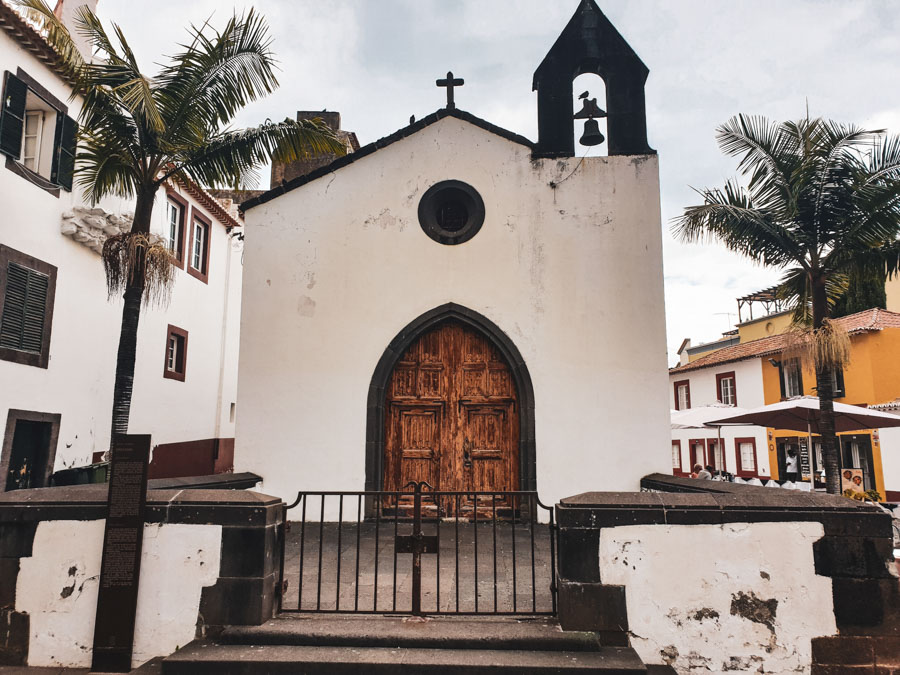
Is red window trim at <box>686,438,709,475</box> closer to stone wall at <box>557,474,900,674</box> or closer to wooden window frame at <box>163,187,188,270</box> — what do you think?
wooden window frame at <box>163,187,188,270</box>

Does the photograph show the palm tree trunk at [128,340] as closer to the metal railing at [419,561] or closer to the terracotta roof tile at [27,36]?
the metal railing at [419,561]

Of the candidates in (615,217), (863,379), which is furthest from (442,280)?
(863,379)

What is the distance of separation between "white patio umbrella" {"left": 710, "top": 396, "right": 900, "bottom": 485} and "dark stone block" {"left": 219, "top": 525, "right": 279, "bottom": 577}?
883 centimetres

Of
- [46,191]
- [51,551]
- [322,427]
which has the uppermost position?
[46,191]

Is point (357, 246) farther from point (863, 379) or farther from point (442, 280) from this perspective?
point (863, 379)

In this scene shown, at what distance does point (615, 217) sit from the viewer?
8.91 m

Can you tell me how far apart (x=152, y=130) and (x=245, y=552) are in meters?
5.27

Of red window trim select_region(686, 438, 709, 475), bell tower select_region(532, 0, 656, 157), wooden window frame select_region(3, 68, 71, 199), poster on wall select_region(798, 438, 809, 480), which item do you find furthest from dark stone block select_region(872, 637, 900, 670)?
red window trim select_region(686, 438, 709, 475)

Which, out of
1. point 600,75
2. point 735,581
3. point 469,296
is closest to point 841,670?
point 735,581

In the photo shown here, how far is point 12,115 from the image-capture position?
964 centimetres

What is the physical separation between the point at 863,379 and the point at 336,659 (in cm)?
2036

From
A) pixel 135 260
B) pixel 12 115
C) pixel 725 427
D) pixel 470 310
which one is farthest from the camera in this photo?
pixel 725 427

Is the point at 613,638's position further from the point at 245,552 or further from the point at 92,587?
the point at 92,587

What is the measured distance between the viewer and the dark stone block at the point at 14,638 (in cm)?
471
